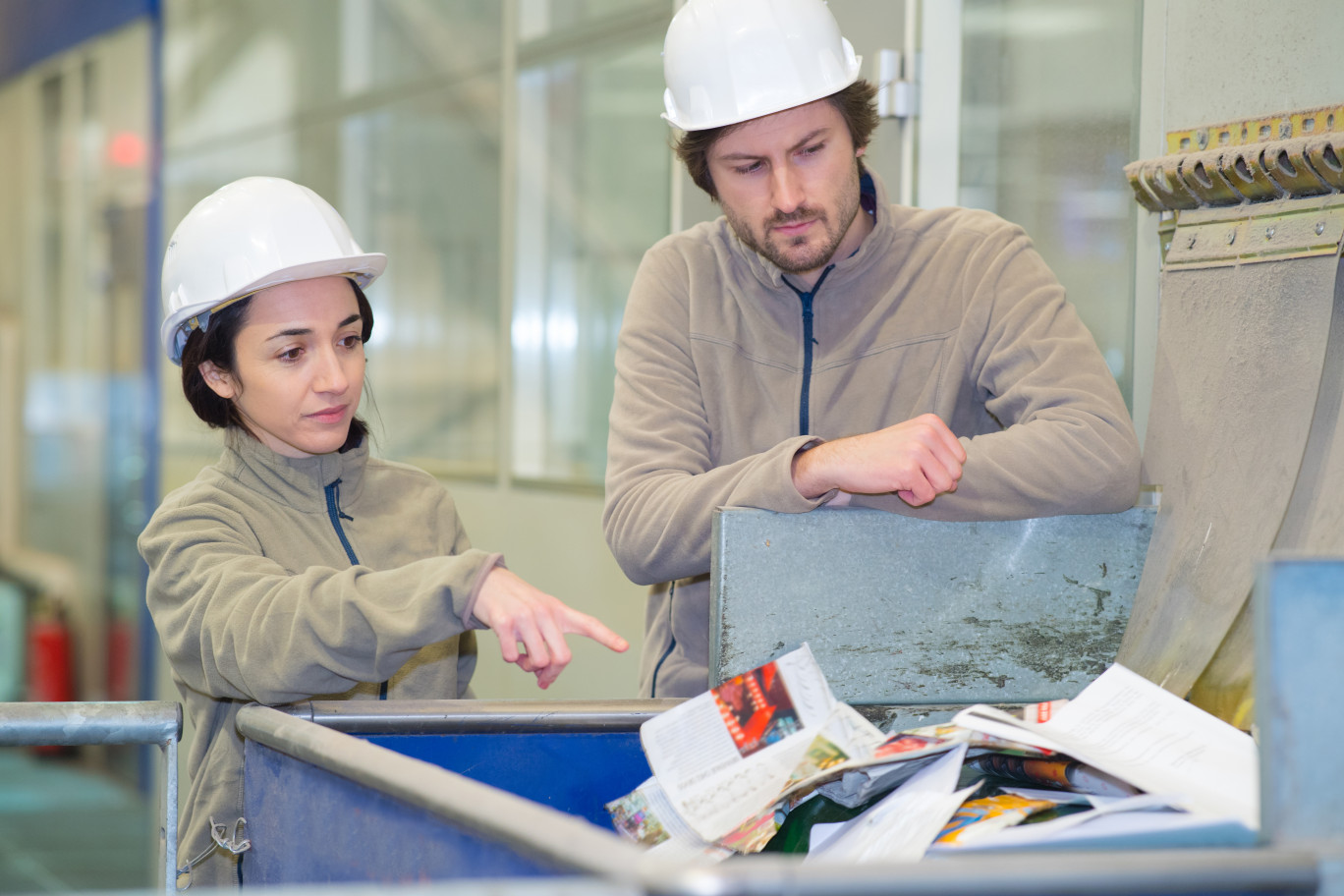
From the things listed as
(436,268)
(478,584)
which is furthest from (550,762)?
(436,268)

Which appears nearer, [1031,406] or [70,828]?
[1031,406]

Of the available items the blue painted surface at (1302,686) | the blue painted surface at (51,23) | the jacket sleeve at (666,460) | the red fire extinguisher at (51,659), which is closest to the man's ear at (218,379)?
the jacket sleeve at (666,460)

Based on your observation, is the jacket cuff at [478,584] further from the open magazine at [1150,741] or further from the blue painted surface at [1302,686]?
the blue painted surface at [1302,686]

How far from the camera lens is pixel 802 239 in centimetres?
169

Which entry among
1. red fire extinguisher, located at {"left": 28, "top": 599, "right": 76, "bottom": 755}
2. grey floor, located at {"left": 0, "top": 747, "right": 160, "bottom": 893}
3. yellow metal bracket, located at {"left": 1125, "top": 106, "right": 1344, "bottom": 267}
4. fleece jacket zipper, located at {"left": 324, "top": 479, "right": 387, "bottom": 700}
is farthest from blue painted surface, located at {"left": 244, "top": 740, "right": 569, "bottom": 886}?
red fire extinguisher, located at {"left": 28, "top": 599, "right": 76, "bottom": 755}

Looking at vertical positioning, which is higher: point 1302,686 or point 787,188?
point 787,188

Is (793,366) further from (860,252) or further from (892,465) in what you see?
(892,465)

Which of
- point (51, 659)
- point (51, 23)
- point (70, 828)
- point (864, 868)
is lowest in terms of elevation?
point (70, 828)

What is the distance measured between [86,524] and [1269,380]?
636 centimetres

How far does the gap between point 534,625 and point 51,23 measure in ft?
22.6

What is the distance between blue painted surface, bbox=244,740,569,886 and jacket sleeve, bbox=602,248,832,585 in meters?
0.50

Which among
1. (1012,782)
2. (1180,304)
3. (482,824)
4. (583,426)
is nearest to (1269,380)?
(1180,304)

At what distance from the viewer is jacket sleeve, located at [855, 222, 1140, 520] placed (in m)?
1.40

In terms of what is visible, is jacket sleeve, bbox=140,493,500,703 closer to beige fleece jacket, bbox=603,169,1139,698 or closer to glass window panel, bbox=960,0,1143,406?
beige fleece jacket, bbox=603,169,1139,698
